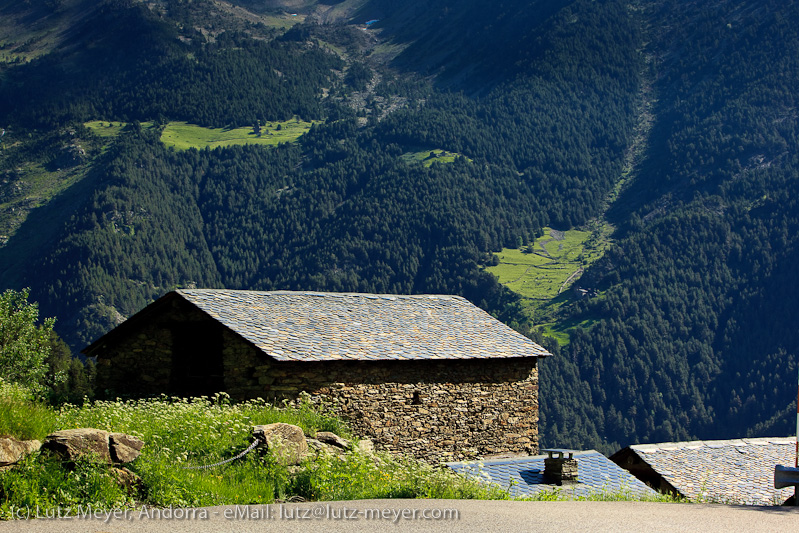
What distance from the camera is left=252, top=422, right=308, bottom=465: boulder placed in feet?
45.1

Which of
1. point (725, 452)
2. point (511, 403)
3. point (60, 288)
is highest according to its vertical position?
point (60, 288)

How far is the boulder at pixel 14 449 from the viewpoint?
35.5ft

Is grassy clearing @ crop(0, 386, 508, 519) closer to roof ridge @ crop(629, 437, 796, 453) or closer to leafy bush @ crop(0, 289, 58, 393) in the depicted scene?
roof ridge @ crop(629, 437, 796, 453)

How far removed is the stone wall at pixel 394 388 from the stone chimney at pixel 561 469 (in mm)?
4041

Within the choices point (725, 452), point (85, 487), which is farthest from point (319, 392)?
point (725, 452)

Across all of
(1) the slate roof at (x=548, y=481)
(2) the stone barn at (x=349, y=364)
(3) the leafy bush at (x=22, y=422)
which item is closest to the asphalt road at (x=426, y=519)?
(3) the leafy bush at (x=22, y=422)

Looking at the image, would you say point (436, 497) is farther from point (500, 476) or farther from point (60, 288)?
point (60, 288)

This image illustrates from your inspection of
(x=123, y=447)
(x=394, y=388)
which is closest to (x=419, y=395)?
(x=394, y=388)

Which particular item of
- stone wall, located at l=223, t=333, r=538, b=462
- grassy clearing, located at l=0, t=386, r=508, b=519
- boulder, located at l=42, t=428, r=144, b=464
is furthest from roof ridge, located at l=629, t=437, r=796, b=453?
boulder, located at l=42, t=428, r=144, b=464

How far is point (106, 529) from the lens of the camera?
966cm

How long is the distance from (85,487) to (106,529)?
1556 millimetres

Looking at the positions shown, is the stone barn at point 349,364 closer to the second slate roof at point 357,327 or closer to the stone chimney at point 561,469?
the second slate roof at point 357,327

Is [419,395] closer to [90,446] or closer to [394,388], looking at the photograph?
[394,388]

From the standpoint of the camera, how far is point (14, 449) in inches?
434
